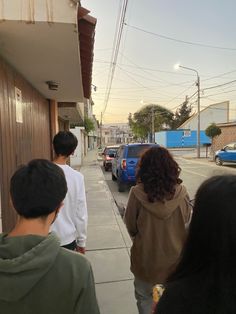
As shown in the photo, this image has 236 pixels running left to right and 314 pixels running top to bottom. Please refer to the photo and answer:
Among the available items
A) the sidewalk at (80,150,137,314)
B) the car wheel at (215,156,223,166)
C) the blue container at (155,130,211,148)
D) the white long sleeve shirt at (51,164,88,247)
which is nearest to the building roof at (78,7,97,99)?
the white long sleeve shirt at (51,164,88,247)

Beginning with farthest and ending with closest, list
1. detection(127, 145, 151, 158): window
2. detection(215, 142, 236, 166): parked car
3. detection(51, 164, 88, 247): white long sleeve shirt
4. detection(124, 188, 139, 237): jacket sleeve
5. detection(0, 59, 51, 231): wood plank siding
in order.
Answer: detection(215, 142, 236, 166): parked car, detection(127, 145, 151, 158): window, detection(0, 59, 51, 231): wood plank siding, detection(51, 164, 88, 247): white long sleeve shirt, detection(124, 188, 139, 237): jacket sleeve

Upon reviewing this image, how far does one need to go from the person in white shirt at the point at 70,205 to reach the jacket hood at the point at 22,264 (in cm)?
142

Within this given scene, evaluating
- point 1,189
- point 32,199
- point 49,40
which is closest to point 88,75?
point 49,40

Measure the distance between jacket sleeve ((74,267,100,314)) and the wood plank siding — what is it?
2.85 m

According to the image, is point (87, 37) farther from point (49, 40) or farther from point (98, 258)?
point (98, 258)

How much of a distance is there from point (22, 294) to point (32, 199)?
373mm

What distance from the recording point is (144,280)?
2549 millimetres

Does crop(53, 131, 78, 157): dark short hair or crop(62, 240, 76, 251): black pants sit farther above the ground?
crop(53, 131, 78, 157): dark short hair

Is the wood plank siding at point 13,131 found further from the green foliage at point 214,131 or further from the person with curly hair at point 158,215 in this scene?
the green foliage at point 214,131

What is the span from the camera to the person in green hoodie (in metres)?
1.18

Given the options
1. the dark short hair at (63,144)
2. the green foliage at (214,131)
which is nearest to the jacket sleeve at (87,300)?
the dark short hair at (63,144)

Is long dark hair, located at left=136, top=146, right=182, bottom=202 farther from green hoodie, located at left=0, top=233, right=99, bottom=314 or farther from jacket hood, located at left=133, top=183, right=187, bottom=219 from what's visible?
green hoodie, located at left=0, top=233, right=99, bottom=314

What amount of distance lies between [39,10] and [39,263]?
2320 mm

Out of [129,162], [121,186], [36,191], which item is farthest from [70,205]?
[121,186]
